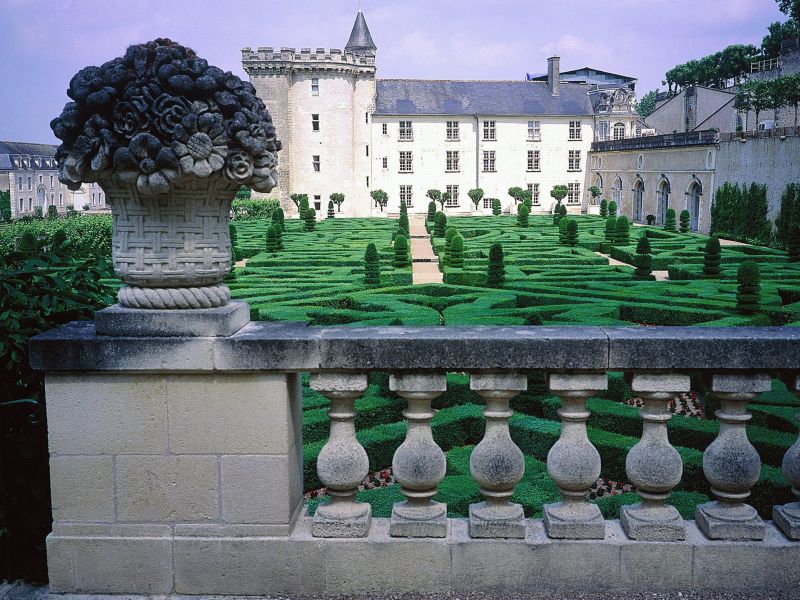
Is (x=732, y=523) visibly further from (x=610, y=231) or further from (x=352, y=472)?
A: (x=610, y=231)

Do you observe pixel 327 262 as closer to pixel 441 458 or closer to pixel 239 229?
pixel 239 229

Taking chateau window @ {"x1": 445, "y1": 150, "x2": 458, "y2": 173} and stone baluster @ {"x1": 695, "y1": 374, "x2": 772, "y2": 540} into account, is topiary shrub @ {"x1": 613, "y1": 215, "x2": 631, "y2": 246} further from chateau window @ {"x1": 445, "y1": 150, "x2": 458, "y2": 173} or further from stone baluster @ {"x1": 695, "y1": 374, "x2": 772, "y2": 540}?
chateau window @ {"x1": 445, "y1": 150, "x2": 458, "y2": 173}

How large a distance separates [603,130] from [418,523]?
51158 millimetres

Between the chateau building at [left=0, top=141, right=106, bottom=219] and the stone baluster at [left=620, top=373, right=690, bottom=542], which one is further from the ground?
the chateau building at [left=0, top=141, right=106, bottom=219]

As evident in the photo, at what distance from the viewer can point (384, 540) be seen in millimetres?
2973

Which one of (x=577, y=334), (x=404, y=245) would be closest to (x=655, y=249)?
(x=404, y=245)

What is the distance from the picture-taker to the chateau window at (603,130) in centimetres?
5084

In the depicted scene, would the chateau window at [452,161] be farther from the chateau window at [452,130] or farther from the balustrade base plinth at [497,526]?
the balustrade base plinth at [497,526]

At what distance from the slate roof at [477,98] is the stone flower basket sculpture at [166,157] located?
157ft

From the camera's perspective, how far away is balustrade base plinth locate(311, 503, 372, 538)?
298 centimetres

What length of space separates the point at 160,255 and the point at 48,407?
0.68m

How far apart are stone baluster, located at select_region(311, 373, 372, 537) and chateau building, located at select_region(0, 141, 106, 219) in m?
59.6

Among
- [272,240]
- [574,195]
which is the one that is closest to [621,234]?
[272,240]

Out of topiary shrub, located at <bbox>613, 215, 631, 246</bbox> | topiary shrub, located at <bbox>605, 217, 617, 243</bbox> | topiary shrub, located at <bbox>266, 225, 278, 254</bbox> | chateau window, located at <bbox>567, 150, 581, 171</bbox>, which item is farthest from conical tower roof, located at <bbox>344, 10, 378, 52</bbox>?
topiary shrub, located at <bbox>266, 225, 278, 254</bbox>
